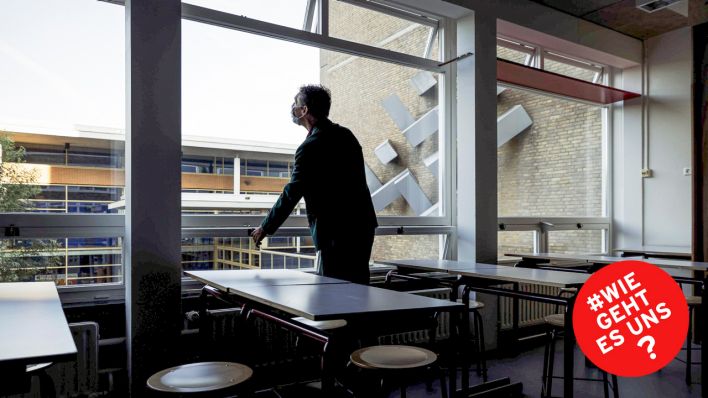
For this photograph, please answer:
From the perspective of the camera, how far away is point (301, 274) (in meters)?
2.87

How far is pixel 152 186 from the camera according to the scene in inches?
117

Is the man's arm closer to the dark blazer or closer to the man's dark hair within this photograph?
the dark blazer

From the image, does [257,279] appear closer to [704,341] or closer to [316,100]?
[316,100]

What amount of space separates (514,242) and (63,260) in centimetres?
396

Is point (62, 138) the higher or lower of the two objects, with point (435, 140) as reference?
lower

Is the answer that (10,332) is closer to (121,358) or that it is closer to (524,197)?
(121,358)

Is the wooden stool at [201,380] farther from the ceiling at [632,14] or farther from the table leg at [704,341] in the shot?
the ceiling at [632,14]

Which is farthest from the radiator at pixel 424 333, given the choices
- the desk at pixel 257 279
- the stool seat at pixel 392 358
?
the stool seat at pixel 392 358

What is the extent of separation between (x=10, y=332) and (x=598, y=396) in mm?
3265

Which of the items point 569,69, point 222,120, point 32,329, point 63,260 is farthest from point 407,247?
point 32,329

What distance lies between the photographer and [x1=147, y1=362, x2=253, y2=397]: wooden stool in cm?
171

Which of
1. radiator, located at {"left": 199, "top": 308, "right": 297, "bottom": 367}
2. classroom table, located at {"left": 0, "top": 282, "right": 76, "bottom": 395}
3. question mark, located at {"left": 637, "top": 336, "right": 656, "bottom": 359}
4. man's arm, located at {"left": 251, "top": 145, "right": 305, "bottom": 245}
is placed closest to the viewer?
classroom table, located at {"left": 0, "top": 282, "right": 76, "bottom": 395}

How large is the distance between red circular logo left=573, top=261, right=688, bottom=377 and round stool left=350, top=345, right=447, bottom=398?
1037 millimetres

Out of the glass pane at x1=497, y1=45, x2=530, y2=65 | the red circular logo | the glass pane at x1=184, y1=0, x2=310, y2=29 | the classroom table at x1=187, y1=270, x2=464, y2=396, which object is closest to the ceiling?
the glass pane at x1=497, y1=45, x2=530, y2=65
